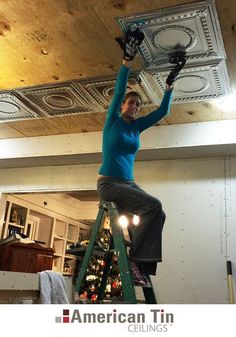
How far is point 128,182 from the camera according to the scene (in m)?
2.09

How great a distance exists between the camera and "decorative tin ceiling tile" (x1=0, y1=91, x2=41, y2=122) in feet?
9.79

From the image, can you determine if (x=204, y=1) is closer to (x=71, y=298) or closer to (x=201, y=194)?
(x=71, y=298)

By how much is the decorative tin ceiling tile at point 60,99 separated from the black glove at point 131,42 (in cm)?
78

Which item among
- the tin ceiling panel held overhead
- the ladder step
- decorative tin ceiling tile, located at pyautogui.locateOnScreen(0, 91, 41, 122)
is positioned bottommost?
the ladder step

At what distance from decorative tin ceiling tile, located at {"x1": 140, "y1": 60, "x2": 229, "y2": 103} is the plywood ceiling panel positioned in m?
0.08

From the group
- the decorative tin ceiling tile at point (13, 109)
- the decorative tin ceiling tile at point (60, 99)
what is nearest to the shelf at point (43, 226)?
the decorative tin ceiling tile at point (13, 109)

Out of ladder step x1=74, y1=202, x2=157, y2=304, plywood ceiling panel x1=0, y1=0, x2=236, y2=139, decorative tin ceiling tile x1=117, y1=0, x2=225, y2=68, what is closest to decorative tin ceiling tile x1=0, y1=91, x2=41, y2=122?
plywood ceiling panel x1=0, y1=0, x2=236, y2=139

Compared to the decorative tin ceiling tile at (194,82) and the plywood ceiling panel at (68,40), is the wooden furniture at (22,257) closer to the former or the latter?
the plywood ceiling panel at (68,40)

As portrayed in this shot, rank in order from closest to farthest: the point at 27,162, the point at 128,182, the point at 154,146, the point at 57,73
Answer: the point at 128,182
the point at 57,73
the point at 154,146
the point at 27,162

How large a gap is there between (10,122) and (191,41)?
202 cm

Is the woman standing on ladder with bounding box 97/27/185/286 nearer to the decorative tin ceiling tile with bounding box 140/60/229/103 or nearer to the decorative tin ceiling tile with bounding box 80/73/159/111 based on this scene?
the decorative tin ceiling tile with bounding box 140/60/229/103

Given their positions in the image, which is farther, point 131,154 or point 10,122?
point 10,122
